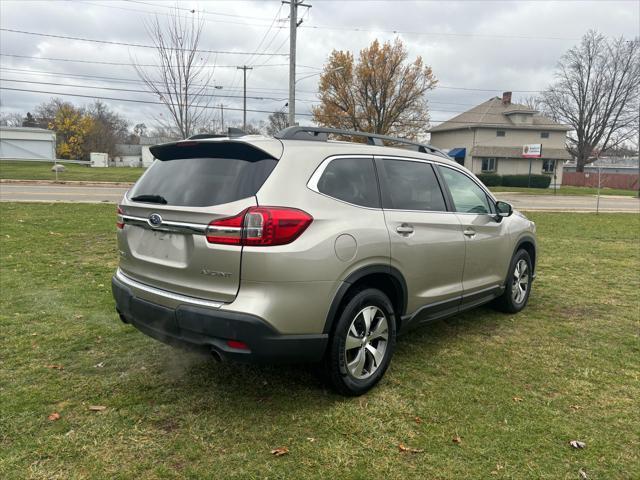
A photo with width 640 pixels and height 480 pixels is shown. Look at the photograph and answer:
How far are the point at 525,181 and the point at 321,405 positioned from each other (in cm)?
4385

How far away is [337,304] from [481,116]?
164 feet

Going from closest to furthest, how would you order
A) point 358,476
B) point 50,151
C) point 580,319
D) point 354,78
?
1. point 358,476
2. point 580,319
3. point 354,78
4. point 50,151

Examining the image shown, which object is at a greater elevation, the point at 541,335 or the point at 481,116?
the point at 481,116

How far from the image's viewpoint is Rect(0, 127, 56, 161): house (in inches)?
1941

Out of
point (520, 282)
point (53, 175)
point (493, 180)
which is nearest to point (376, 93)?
point (493, 180)

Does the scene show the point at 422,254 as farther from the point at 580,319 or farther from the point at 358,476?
the point at 580,319

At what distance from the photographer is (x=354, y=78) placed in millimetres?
38750

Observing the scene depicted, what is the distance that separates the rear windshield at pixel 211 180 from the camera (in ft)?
9.24

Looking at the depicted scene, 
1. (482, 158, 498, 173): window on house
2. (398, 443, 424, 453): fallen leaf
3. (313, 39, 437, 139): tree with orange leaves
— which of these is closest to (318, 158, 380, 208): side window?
(398, 443, 424, 453): fallen leaf

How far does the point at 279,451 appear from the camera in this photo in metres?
2.66

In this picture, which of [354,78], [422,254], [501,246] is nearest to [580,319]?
[501,246]

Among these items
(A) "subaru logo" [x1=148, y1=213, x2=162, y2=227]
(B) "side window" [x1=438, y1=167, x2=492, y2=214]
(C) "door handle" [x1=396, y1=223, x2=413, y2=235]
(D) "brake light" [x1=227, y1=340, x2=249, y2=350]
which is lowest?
(D) "brake light" [x1=227, y1=340, x2=249, y2=350]

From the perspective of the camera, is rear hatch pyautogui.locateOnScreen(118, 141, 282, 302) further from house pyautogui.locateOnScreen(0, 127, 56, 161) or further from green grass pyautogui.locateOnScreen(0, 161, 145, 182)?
house pyautogui.locateOnScreen(0, 127, 56, 161)

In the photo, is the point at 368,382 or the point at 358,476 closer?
the point at 358,476
